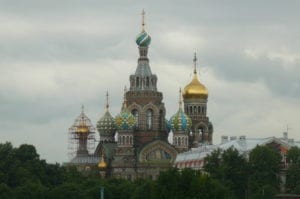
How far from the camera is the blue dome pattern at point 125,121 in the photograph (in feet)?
563

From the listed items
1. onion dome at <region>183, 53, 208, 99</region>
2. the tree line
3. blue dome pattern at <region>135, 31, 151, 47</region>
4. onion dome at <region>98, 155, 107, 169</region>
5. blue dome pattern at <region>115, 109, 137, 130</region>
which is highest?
blue dome pattern at <region>135, 31, 151, 47</region>

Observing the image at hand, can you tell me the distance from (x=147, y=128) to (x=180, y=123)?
167 inches

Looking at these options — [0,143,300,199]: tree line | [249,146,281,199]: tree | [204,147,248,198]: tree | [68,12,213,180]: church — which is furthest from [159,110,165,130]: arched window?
[249,146,281,199]: tree

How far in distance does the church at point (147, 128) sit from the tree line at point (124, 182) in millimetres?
21193

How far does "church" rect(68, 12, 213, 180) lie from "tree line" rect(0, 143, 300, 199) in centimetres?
2119

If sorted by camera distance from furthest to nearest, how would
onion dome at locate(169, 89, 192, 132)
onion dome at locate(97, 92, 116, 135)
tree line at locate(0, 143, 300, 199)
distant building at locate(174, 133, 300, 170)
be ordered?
1. onion dome at locate(97, 92, 116, 135)
2. onion dome at locate(169, 89, 192, 132)
3. distant building at locate(174, 133, 300, 170)
4. tree line at locate(0, 143, 300, 199)

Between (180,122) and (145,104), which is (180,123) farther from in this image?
(145,104)

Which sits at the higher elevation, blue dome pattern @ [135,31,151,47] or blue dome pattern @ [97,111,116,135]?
blue dome pattern @ [135,31,151,47]

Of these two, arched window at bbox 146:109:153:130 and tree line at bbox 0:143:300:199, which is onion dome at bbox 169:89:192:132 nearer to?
arched window at bbox 146:109:153:130

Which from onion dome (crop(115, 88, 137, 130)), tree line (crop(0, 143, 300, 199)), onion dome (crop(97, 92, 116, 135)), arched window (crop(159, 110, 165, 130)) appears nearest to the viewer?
tree line (crop(0, 143, 300, 199))

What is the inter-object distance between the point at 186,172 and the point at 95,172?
68540mm

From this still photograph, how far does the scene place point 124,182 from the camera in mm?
148875

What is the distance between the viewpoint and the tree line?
432 feet

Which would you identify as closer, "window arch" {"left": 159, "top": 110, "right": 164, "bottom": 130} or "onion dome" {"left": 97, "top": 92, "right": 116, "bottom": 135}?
"window arch" {"left": 159, "top": 110, "right": 164, "bottom": 130}
